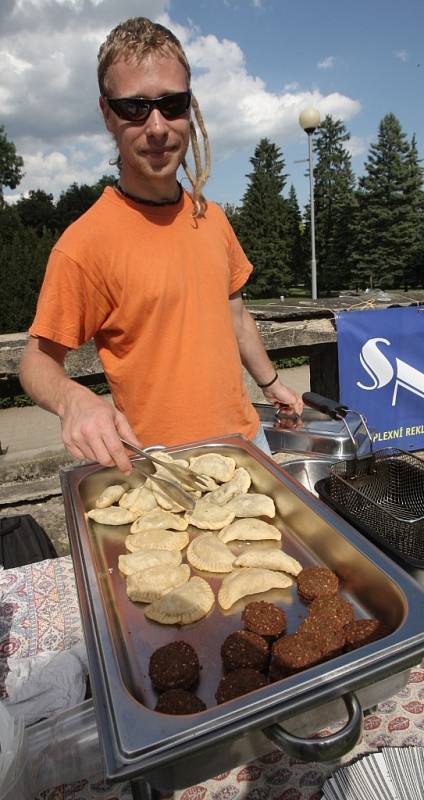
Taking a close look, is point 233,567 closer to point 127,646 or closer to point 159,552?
point 159,552

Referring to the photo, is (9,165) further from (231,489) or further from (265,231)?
(231,489)

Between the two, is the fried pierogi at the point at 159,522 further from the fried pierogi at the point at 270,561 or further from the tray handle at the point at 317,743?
the tray handle at the point at 317,743

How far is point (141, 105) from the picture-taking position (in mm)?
1552

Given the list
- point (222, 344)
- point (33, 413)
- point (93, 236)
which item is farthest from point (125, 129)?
point (33, 413)

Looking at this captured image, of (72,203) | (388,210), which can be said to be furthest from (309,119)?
(72,203)

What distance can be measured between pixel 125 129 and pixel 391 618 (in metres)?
1.58

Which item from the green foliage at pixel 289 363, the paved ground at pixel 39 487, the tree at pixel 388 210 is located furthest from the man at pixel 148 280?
the tree at pixel 388 210

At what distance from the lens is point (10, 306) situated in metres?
10.1

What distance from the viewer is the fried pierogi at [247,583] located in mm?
1071

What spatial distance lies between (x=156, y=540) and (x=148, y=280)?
33.9 inches

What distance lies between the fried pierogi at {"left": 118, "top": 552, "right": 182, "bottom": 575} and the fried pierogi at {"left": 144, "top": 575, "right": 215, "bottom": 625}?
0.38 ft

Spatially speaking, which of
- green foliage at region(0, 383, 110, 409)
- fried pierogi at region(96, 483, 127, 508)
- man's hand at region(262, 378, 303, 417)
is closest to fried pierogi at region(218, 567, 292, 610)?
fried pierogi at region(96, 483, 127, 508)

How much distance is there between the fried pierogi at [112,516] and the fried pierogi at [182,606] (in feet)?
1.15

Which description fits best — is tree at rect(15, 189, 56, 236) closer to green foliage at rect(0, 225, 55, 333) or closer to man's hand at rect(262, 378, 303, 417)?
green foliage at rect(0, 225, 55, 333)
